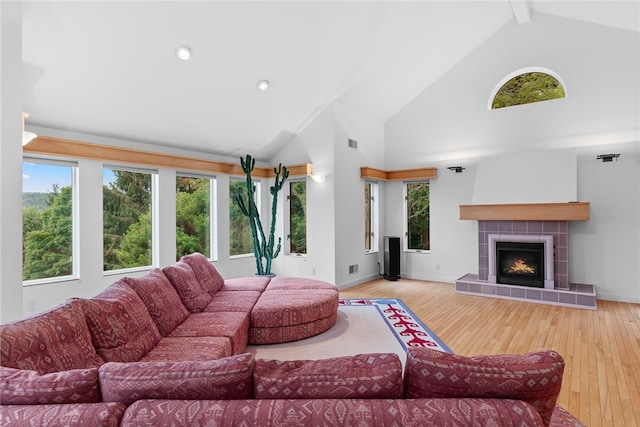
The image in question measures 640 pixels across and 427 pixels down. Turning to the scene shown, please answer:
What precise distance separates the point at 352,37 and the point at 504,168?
132 inches

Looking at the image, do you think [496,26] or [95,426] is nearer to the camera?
[95,426]

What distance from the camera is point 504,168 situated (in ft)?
18.7

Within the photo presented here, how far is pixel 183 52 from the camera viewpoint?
3736mm

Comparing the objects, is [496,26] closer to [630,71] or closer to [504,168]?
[630,71]

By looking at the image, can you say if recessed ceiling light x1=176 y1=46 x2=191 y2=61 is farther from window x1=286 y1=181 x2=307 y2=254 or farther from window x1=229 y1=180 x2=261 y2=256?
window x1=286 y1=181 x2=307 y2=254

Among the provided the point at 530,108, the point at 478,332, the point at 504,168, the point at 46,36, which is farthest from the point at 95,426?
the point at 530,108

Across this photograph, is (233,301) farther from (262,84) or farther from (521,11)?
(521,11)

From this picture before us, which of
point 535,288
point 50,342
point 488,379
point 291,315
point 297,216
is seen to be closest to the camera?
point 488,379

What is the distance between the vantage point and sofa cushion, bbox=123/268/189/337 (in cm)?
263

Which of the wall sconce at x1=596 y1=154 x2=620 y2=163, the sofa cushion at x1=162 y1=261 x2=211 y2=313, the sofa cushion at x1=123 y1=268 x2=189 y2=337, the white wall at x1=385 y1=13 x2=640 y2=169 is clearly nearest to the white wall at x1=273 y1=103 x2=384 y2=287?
the white wall at x1=385 y1=13 x2=640 y2=169

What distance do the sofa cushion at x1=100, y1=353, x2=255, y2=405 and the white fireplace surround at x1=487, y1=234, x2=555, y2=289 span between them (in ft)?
18.0

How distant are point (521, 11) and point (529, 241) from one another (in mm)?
3605

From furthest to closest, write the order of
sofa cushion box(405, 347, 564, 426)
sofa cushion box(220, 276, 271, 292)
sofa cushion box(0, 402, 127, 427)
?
sofa cushion box(220, 276, 271, 292) < sofa cushion box(405, 347, 564, 426) < sofa cushion box(0, 402, 127, 427)

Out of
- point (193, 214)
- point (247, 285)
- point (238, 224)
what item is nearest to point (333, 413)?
point (247, 285)
